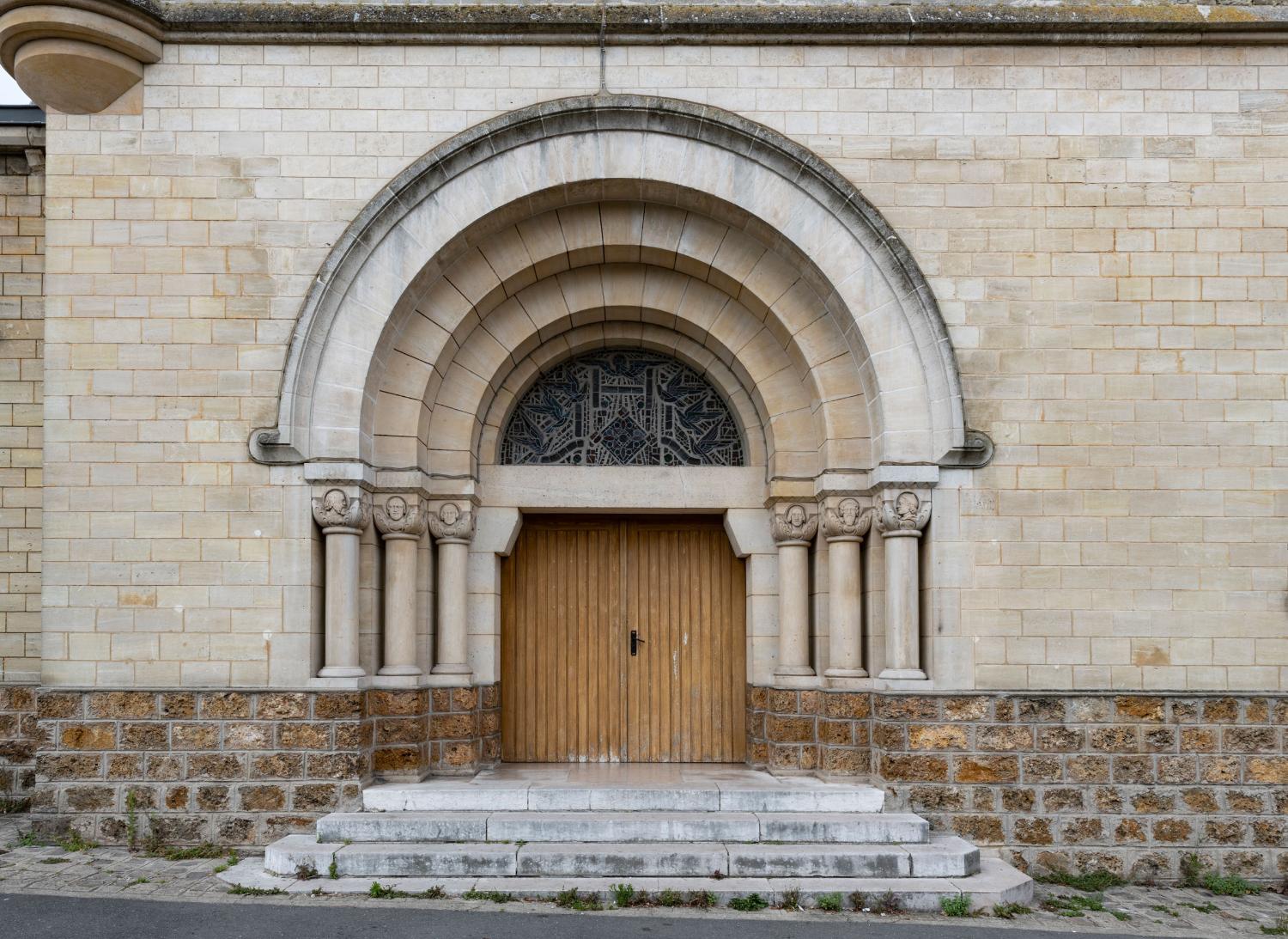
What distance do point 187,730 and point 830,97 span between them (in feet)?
21.4

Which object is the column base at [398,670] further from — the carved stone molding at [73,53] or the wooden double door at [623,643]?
the carved stone molding at [73,53]

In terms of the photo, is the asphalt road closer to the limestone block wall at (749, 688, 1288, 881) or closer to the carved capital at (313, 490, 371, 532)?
the limestone block wall at (749, 688, 1288, 881)

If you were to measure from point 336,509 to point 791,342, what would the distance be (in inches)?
144

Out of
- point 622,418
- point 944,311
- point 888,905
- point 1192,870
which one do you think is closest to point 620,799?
point 888,905

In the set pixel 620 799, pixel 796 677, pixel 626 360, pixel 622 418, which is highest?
pixel 626 360

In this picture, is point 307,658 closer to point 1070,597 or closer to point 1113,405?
point 1070,597

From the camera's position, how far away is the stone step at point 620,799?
812cm

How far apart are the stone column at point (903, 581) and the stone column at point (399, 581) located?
11.5ft

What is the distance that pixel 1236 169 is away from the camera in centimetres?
855

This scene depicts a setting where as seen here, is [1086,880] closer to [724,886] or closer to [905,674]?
[905,674]

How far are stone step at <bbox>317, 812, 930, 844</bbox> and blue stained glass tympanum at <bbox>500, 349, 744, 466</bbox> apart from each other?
3.00 metres

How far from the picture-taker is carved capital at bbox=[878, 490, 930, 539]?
8.38m

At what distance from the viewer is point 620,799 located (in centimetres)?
816

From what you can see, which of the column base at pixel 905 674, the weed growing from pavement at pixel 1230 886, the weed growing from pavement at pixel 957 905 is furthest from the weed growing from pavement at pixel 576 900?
the weed growing from pavement at pixel 1230 886
